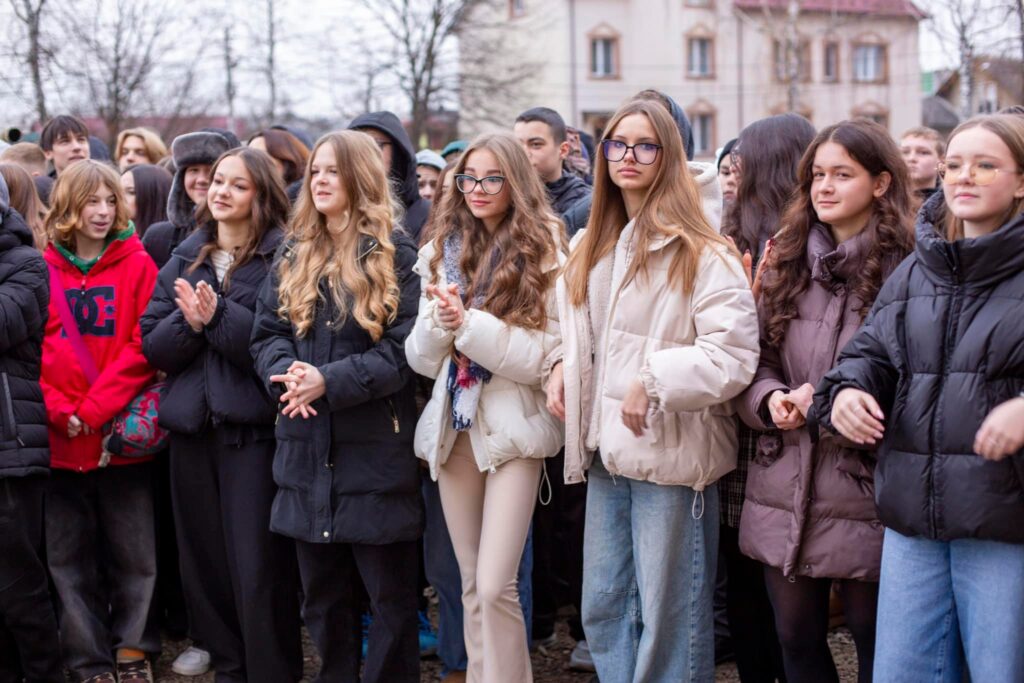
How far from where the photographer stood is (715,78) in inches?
1764

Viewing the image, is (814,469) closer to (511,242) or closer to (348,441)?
(511,242)

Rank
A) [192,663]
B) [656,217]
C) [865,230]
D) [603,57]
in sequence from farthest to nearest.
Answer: [603,57] < [192,663] < [656,217] < [865,230]

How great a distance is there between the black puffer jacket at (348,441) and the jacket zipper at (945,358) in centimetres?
224

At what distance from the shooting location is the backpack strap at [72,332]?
518 centimetres

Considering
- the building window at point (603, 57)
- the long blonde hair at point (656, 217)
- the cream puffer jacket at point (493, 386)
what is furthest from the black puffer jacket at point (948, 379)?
the building window at point (603, 57)

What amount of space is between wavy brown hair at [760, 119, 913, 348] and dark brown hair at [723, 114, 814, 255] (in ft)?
1.72

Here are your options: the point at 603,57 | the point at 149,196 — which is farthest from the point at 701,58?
the point at 149,196

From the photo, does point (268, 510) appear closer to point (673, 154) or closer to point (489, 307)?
point (489, 307)

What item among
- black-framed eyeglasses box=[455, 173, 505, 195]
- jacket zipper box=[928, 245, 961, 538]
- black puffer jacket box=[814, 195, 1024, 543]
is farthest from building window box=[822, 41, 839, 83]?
jacket zipper box=[928, 245, 961, 538]

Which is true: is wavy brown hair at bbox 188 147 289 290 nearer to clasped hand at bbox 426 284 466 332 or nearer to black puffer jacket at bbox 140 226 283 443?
black puffer jacket at bbox 140 226 283 443

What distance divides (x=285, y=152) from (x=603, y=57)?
38.4 meters

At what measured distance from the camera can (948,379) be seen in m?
3.20

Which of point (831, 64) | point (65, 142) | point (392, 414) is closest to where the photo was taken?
point (392, 414)

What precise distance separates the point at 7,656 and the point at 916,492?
4.27 metres
